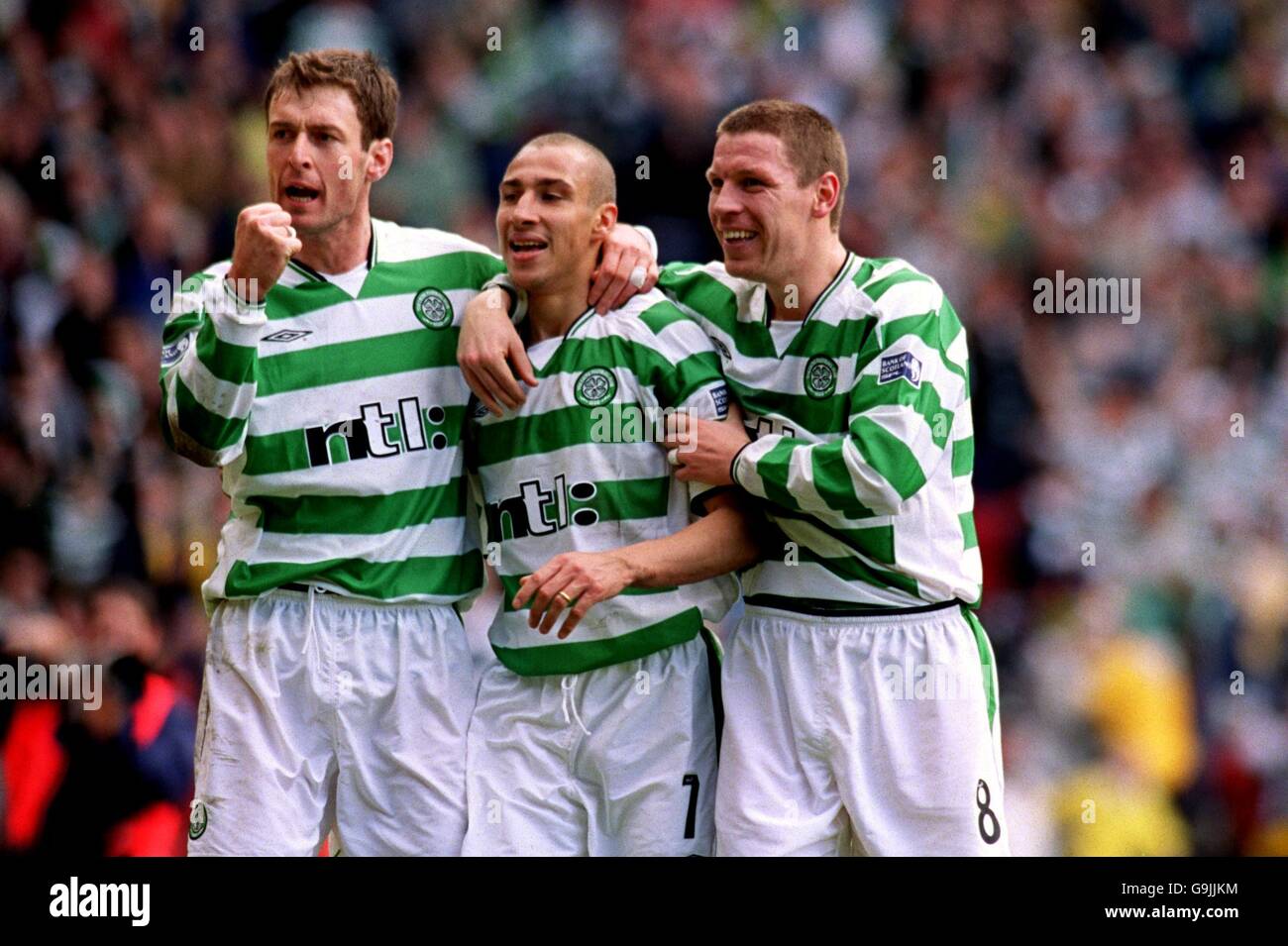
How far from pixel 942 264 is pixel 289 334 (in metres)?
3.43

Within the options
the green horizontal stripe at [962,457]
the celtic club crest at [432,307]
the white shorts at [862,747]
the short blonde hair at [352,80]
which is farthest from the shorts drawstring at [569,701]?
the short blonde hair at [352,80]

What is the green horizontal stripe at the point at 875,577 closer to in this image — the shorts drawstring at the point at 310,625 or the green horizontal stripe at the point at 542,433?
the green horizontal stripe at the point at 542,433

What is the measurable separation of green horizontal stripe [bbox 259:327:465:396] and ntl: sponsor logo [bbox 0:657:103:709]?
69.1 inches

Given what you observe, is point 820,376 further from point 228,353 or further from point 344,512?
point 228,353

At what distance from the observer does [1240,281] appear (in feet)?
20.6

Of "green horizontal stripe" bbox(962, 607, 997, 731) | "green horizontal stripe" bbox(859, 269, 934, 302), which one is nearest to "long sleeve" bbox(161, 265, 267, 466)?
"green horizontal stripe" bbox(859, 269, 934, 302)

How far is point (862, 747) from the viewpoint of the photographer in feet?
9.87

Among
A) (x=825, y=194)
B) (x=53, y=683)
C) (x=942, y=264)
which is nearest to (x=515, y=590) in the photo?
(x=825, y=194)

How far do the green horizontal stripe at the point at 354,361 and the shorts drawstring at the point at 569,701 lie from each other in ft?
1.99

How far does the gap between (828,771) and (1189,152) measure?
14.1ft

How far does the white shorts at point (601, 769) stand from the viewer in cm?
304

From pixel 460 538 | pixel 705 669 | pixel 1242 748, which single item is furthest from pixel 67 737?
pixel 1242 748

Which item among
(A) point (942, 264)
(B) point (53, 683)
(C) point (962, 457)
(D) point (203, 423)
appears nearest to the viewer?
(D) point (203, 423)

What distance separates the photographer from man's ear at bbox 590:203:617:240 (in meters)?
3.18
